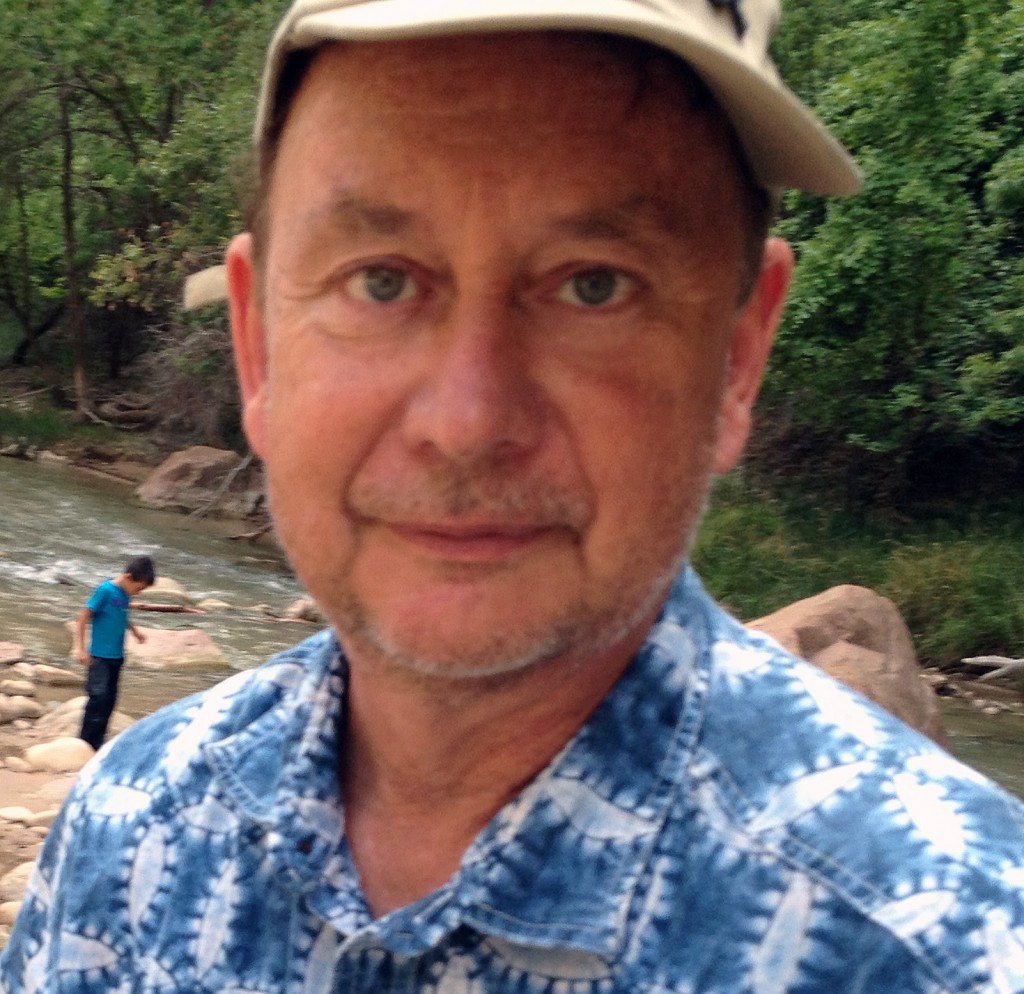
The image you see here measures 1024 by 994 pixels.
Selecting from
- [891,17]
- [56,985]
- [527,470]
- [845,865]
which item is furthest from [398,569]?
[891,17]

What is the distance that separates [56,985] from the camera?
5.07ft

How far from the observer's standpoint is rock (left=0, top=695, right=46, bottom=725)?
8.64 metres

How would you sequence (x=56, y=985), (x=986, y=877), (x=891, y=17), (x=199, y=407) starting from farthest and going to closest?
(x=199, y=407), (x=891, y=17), (x=56, y=985), (x=986, y=877)

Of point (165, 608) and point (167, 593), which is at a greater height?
point (165, 608)

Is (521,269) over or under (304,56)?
under

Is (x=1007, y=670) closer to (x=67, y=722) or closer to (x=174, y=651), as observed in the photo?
(x=174, y=651)

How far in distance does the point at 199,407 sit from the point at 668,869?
2108 centimetres

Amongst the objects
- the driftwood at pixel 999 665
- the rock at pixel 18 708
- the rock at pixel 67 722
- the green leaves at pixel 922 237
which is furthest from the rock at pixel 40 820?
the green leaves at pixel 922 237

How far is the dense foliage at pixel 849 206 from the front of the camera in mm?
12969

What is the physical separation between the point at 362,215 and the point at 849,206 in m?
12.2

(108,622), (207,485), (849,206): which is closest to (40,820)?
(108,622)

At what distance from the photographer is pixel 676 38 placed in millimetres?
1212

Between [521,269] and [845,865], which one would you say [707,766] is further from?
[521,269]

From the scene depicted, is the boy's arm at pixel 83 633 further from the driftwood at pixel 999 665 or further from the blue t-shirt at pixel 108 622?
the driftwood at pixel 999 665
